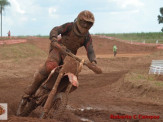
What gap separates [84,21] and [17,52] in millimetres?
25409

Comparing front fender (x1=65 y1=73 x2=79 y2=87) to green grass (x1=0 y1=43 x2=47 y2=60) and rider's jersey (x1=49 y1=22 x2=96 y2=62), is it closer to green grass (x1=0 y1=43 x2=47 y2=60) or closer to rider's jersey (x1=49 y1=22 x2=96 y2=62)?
rider's jersey (x1=49 y1=22 x2=96 y2=62)

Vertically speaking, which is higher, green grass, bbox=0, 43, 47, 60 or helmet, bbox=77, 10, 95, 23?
helmet, bbox=77, 10, 95, 23

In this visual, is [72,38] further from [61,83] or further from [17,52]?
[17,52]

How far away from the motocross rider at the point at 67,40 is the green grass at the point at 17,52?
72.3 feet

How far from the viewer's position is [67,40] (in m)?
6.98

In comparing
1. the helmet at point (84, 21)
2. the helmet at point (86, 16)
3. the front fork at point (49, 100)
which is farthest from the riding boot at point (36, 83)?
the helmet at point (86, 16)

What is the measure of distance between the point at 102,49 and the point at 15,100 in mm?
35130

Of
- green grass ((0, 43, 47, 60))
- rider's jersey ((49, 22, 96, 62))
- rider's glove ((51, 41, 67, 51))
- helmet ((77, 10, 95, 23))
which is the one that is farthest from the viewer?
green grass ((0, 43, 47, 60))

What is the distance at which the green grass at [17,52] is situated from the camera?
2917 cm

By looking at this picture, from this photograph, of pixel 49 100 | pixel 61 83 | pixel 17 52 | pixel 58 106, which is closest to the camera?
pixel 49 100

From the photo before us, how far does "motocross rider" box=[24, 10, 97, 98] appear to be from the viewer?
6539mm

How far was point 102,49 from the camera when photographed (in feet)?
143

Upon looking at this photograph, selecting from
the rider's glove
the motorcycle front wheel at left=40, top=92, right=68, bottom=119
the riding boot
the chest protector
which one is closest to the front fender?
the motorcycle front wheel at left=40, top=92, right=68, bottom=119

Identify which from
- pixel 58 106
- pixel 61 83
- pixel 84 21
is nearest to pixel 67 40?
pixel 84 21
